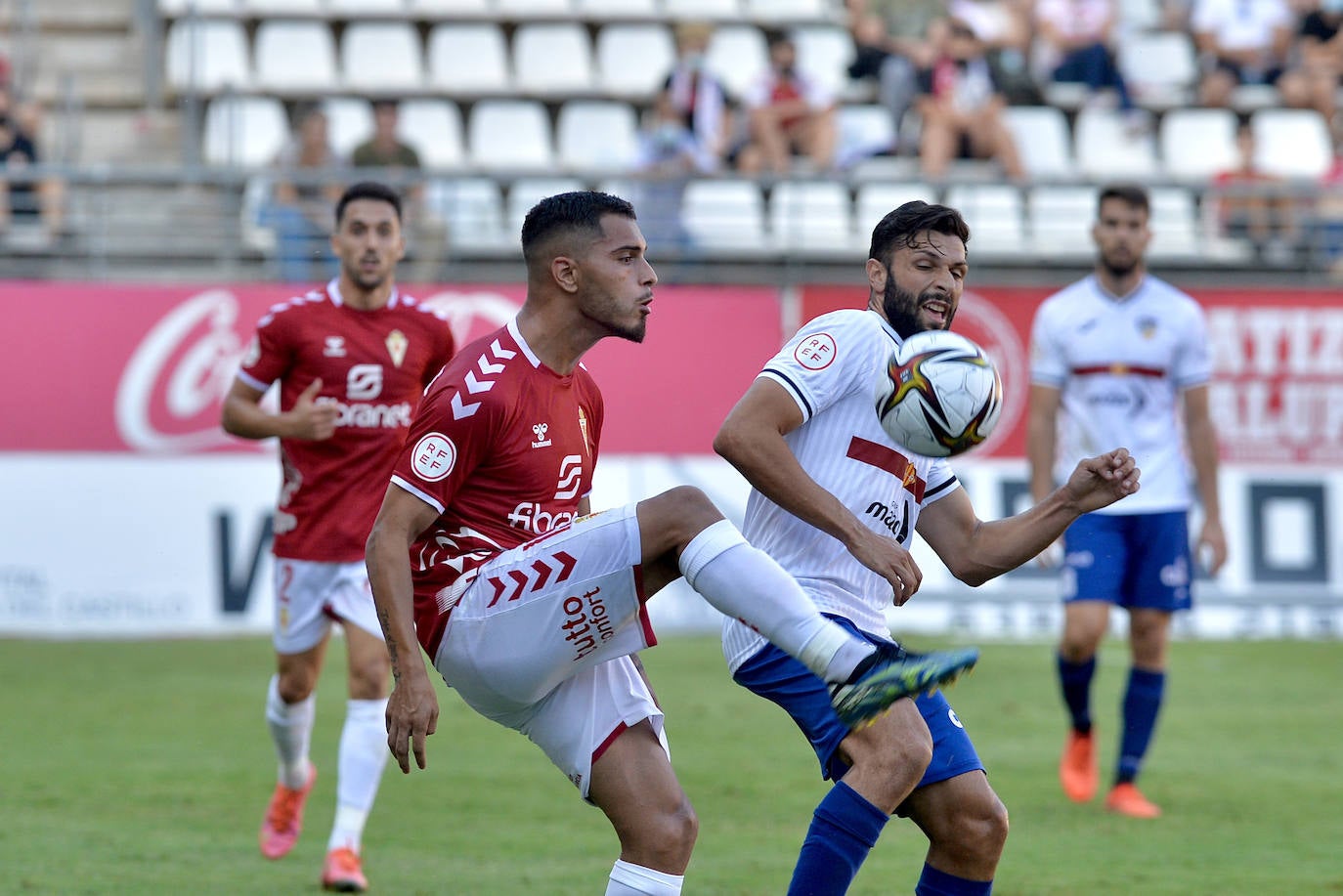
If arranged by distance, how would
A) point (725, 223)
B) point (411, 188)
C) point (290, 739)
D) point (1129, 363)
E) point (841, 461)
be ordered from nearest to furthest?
1. point (841, 461)
2. point (290, 739)
3. point (1129, 363)
4. point (411, 188)
5. point (725, 223)

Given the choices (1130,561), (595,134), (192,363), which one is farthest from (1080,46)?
(1130,561)

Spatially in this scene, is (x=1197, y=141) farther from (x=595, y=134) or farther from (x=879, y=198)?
(x=595, y=134)

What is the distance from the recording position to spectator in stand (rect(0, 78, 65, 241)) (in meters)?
15.6

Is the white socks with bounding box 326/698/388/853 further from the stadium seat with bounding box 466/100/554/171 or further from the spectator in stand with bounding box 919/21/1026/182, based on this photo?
the stadium seat with bounding box 466/100/554/171

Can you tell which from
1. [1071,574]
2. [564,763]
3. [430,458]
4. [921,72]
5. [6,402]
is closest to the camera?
[430,458]

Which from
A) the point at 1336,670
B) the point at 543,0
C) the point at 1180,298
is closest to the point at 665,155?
the point at 543,0

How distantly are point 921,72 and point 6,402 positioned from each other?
9.51 metres

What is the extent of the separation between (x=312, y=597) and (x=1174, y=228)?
38.9ft

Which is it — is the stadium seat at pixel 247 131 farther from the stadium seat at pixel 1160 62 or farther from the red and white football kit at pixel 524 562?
the red and white football kit at pixel 524 562

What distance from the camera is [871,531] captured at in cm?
488

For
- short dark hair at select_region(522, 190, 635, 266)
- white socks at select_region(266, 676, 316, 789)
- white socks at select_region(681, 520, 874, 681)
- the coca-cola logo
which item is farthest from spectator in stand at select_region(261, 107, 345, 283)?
white socks at select_region(681, 520, 874, 681)

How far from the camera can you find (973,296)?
14539 millimetres

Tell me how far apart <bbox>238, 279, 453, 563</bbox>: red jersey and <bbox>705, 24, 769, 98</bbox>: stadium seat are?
1287cm

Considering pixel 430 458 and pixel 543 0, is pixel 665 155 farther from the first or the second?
pixel 430 458
